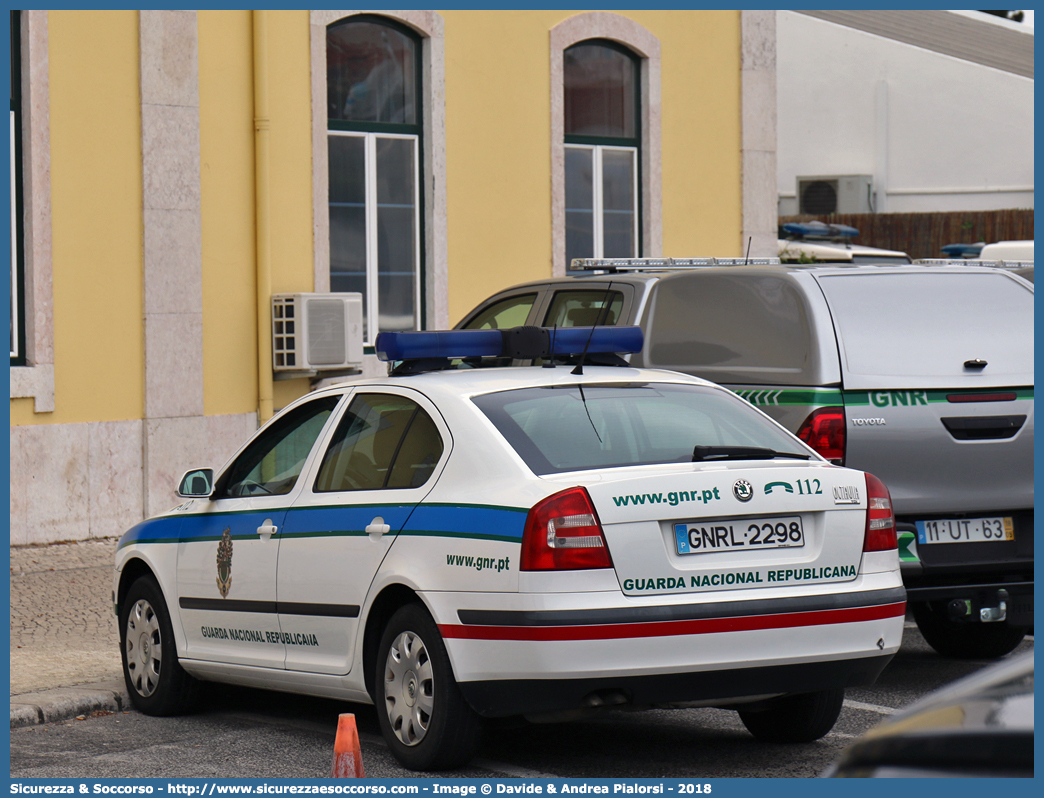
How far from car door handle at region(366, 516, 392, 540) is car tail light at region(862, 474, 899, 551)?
180 centimetres

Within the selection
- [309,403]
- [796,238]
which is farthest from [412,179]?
[796,238]

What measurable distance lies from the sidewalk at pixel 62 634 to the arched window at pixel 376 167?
3.74 metres

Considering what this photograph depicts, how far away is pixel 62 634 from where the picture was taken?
889cm

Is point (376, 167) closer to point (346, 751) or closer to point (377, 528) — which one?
point (377, 528)

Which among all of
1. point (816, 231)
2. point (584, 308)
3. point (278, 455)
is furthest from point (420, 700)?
point (816, 231)

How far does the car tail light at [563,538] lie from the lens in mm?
5270

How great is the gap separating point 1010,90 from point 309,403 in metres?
32.6

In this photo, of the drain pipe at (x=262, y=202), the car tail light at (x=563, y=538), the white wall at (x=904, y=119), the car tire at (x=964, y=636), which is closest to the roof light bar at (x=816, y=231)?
the white wall at (x=904, y=119)

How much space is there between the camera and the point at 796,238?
25922 millimetres

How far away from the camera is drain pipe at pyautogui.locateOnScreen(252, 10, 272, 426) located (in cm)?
1332

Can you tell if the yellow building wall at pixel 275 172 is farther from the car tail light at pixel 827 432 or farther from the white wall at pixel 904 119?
the white wall at pixel 904 119

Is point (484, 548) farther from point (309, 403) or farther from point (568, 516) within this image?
point (309, 403)

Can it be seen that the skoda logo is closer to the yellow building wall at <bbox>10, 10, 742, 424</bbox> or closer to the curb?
the curb

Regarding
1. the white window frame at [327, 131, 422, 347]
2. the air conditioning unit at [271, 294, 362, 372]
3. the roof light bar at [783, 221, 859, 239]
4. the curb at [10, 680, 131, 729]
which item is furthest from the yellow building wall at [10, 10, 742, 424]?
the roof light bar at [783, 221, 859, 239]
